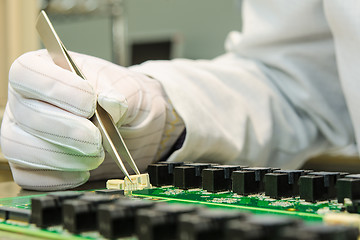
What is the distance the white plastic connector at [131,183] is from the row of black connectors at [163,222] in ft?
0.46

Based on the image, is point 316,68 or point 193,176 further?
point 316,68

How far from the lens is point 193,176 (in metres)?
0.53

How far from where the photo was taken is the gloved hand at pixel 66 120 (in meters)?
0.55

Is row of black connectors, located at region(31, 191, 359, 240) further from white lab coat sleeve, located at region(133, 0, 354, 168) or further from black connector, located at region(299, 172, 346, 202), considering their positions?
white lab coat sleeve, located at region(133, 0, 354, 168)

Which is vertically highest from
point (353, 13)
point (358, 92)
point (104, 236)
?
point (353, 13)

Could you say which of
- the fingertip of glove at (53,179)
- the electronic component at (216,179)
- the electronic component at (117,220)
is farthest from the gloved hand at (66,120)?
the electronic component at (117,220)

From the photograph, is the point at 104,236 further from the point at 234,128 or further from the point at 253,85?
the point at 253,85

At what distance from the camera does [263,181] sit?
0.49m

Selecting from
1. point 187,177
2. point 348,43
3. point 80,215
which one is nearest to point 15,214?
point 80,215

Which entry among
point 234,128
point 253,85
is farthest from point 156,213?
point 253,85

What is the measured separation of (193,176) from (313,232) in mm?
278

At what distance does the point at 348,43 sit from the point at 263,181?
37cm

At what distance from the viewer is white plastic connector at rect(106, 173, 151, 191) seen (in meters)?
0.52

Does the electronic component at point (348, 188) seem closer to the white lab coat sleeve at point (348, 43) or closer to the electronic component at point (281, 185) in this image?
the electronic component at point (281, 185)
